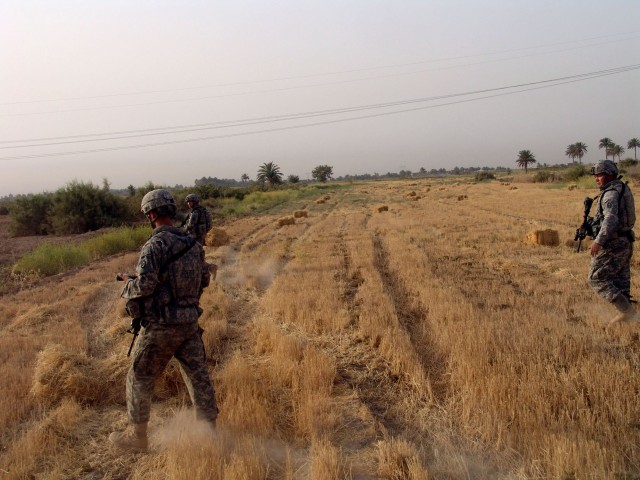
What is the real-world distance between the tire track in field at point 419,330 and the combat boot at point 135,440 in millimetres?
2578

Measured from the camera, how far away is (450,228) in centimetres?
1694

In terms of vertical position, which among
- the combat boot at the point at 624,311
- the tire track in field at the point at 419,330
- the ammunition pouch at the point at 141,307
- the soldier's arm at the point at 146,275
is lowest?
the tire track in field at the point at 419,330

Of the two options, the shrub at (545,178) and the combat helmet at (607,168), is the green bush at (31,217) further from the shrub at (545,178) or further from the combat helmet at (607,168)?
the shrub at (545,178)

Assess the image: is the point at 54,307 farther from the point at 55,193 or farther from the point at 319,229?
the point at 55,193

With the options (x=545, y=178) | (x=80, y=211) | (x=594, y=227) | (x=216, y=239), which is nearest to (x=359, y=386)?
(x=594, y=227)

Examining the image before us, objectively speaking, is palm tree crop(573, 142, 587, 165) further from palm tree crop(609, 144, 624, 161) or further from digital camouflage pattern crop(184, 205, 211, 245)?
digital camouflage pattern crop(184, 205, 211, 245)

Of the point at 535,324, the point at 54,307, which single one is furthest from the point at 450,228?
the point at 54,307

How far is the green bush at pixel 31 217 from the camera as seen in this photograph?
29.8m

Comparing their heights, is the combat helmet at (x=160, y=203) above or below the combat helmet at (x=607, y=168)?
above

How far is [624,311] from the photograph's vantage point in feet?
19.3

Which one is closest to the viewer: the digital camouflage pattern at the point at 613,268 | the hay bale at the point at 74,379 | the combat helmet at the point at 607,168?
the hay bale at the point at 74,379

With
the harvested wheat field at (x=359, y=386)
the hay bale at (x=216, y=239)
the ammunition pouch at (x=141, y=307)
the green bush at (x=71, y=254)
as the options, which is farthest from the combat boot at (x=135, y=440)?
the hay bale at (x=216, y=239)

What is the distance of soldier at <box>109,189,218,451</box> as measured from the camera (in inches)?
148

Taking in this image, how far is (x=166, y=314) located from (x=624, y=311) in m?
5.38
